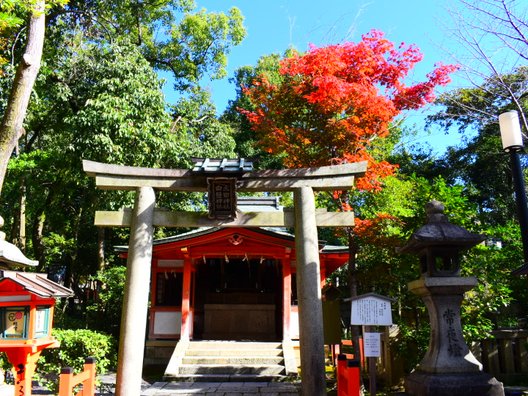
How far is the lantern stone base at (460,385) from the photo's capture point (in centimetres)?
495

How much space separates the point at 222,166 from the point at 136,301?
2.59 metres

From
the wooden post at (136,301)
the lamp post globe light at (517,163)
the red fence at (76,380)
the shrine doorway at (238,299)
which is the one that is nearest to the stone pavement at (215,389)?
the wooden post at (136,301)

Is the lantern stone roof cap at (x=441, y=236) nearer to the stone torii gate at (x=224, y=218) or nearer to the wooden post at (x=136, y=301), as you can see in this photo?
the stone torii gate at (x=224, y=218)

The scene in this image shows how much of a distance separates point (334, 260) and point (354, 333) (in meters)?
4.81

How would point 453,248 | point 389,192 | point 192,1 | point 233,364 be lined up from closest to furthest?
point 453,248 → point 233,364 → point 389,192 → point 192,1

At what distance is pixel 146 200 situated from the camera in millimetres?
7125

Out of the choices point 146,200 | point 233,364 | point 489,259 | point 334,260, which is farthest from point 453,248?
point 334,260

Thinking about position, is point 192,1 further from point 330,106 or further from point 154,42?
point 330,106

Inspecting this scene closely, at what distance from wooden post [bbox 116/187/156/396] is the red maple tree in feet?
12.7

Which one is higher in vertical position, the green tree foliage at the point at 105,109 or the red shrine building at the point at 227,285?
the green tree foliage at the point at 105,109

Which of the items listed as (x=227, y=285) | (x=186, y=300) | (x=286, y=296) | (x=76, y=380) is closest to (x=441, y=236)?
(x=76, y=380)

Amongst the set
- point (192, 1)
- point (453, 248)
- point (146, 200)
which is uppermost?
point (192, 1)

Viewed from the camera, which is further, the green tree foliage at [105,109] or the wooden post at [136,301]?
the green tree foliage at [105,109]

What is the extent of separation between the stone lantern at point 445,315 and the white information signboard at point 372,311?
0.54 m
